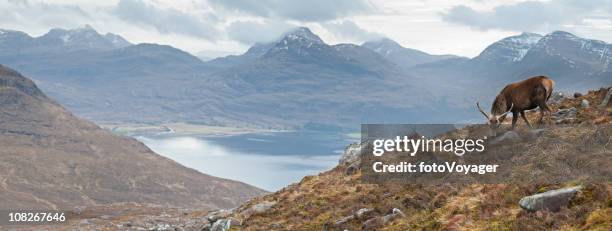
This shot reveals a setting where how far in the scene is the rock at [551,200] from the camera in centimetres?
1448

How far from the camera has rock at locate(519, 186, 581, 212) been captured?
14.5m

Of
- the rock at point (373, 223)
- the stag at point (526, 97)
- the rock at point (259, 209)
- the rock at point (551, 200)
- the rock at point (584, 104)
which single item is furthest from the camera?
the rock at point (584, 104)

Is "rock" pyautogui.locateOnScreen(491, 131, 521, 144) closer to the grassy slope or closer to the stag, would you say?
the grassy slope

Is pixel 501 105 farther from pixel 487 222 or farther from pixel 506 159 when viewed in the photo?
pixel 487 222

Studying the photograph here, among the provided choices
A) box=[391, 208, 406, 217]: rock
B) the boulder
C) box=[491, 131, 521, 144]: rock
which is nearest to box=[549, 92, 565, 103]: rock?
box=[491, 131, 521, 144]: rock

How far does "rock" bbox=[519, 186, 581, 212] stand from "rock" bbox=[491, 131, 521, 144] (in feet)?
25.9

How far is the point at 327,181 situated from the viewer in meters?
34.6

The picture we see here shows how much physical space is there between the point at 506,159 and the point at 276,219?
1078 centimetres

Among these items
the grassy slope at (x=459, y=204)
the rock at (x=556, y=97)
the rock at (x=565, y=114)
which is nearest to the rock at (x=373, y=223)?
the grassy slope at (x=459, y=204)

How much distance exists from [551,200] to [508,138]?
8804 millimetres

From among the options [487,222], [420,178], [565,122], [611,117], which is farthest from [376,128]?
[487,222]

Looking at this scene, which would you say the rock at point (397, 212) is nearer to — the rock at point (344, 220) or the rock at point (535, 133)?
the rock at point (344, 220)

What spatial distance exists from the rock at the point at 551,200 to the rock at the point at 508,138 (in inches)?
311

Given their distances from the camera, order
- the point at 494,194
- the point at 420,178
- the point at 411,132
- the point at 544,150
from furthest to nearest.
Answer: the point at 411,132, the point at 420,178, the point at 544,150, the point at 494,194
